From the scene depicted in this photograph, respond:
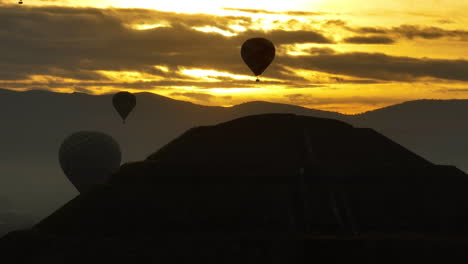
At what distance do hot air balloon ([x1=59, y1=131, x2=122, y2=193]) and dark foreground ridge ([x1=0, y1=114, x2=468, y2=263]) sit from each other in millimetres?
64345

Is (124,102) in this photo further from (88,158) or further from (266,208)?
(266,208)

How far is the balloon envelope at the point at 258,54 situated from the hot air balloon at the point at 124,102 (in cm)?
6300

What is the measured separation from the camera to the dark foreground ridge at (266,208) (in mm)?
86938

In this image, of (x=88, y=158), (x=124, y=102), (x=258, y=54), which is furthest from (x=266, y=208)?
(x=124, y=102)

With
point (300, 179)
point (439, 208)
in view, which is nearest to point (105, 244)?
point (300, 179)

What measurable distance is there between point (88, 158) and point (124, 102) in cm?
1682

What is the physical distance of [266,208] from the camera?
95000 mm

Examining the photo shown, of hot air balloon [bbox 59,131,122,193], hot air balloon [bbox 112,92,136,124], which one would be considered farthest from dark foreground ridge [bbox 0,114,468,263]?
hot air balloon [bbox 112,92,136,124]

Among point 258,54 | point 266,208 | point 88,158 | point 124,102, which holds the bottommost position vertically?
point 266,208

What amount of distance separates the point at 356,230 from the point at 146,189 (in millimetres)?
22489

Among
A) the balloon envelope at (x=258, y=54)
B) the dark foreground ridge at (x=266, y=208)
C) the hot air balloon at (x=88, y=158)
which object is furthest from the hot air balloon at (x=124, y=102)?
the dark foreground ridge at (x=266, y=208)

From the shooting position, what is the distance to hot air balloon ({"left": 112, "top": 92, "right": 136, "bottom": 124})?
602 ft

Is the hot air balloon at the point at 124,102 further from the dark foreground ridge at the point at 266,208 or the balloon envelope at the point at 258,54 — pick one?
the dark foreground ridge at the point at 266,208

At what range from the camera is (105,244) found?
89.5 m
